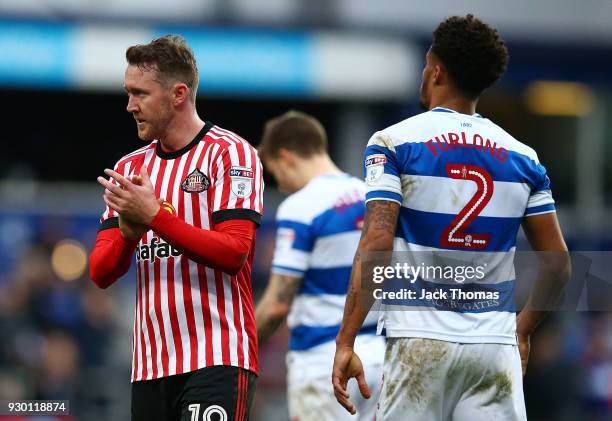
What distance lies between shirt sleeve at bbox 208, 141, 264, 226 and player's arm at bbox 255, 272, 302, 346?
2097 mm

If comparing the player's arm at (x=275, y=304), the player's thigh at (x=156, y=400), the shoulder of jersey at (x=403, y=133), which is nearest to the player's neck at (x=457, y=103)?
the shoulder of jersey at (x=403, y=133)

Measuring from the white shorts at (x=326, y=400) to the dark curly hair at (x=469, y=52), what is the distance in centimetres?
254

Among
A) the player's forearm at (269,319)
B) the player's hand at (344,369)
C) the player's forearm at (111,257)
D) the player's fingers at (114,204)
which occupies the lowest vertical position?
the player's forearm at (269,319)

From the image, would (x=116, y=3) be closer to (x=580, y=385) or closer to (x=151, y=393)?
(x=580, y=385)

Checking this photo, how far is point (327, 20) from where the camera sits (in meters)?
17.4

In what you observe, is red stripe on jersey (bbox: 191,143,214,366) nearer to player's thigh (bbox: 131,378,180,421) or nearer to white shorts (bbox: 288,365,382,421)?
player's thigh (bbox: 131,378,180,421)

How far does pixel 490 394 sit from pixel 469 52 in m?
1.52

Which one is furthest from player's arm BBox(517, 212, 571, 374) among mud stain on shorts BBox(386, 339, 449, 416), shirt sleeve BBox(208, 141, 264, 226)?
shirt sleeve BBox(208, 141, 264, 226)

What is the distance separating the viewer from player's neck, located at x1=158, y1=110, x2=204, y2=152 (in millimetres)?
5453

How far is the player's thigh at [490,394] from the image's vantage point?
5.15 m

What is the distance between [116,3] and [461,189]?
12.7m

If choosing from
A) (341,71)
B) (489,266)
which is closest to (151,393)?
(489,266)

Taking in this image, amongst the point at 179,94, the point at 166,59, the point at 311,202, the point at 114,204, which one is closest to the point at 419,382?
the point at 114,204

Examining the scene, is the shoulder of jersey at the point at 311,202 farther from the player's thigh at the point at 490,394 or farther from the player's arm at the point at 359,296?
the player's thigh at the point at 490,394
